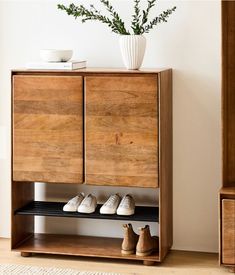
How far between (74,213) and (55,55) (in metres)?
0.90

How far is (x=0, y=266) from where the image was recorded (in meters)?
3.75

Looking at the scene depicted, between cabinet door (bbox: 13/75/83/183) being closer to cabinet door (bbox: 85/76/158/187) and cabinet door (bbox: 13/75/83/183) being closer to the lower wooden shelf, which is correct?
cabinet door (bbox: 85/76/158/187)

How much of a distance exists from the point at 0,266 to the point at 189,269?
1.03 metres

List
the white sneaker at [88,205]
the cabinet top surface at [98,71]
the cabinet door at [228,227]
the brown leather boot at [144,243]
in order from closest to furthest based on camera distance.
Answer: the cabinet door at [228,227] < the cabinet top surface at [98,71] < the brown leather boot at [144,243] < the white sneaker at [88,205]

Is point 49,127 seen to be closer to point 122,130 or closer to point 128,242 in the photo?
point 122,130

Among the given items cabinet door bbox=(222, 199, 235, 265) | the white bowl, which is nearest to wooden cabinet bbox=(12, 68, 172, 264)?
the white bowl

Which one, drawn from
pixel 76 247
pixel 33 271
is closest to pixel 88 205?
pixel 76 247

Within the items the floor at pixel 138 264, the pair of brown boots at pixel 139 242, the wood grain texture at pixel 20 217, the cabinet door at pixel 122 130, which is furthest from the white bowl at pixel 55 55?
the floor at pixel 138 264

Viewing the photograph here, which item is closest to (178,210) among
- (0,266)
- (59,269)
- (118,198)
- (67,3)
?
(118,198)

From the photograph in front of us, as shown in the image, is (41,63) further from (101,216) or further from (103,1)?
(101,216)

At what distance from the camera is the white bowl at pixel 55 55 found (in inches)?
151

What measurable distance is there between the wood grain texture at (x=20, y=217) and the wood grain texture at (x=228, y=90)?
119 cm

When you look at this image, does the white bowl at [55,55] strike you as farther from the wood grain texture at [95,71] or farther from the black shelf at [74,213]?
the black shelf at [74,213]

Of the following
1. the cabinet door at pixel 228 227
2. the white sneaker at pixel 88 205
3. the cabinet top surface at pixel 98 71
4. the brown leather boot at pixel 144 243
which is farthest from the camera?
the white sneaker at pixel 88 205
